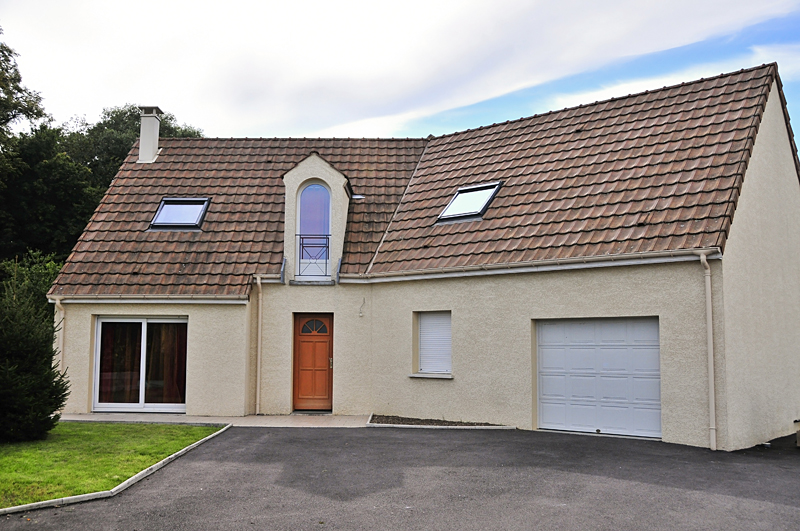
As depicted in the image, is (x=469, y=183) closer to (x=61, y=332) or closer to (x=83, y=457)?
(x=61, y=332)

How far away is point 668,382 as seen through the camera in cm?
1169

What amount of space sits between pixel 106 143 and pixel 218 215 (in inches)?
1031

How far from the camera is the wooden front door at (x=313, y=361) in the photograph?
16.6 metres

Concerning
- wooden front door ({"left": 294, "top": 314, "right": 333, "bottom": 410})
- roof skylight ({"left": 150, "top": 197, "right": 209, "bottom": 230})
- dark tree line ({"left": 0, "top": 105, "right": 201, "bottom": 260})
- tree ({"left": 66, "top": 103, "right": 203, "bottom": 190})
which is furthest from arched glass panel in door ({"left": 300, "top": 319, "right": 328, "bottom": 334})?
tree ({"left": 66, "top": 103, "right": 203, "bottom": 190})

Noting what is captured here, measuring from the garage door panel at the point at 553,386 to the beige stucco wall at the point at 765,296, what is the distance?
3.06 m

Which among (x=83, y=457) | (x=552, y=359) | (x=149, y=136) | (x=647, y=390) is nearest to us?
(x=83, y=457)

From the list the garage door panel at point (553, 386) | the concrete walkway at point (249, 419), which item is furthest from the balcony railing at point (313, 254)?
the garage door panel at point (553, 386)

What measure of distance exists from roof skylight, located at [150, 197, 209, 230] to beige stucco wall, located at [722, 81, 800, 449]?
1254 cm

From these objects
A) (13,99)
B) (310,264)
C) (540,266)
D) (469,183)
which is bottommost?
(540,266)

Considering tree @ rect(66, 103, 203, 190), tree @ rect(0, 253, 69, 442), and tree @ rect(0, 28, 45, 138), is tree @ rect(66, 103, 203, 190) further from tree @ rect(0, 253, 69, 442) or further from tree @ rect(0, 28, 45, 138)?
tree @ rect(0, 253, 69, 442)

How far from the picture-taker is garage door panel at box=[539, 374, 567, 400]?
43.6 ft

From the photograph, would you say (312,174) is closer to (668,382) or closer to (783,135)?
(668,382)

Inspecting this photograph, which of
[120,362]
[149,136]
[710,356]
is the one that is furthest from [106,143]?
[710,356]

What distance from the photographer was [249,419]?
15367 millimetres
